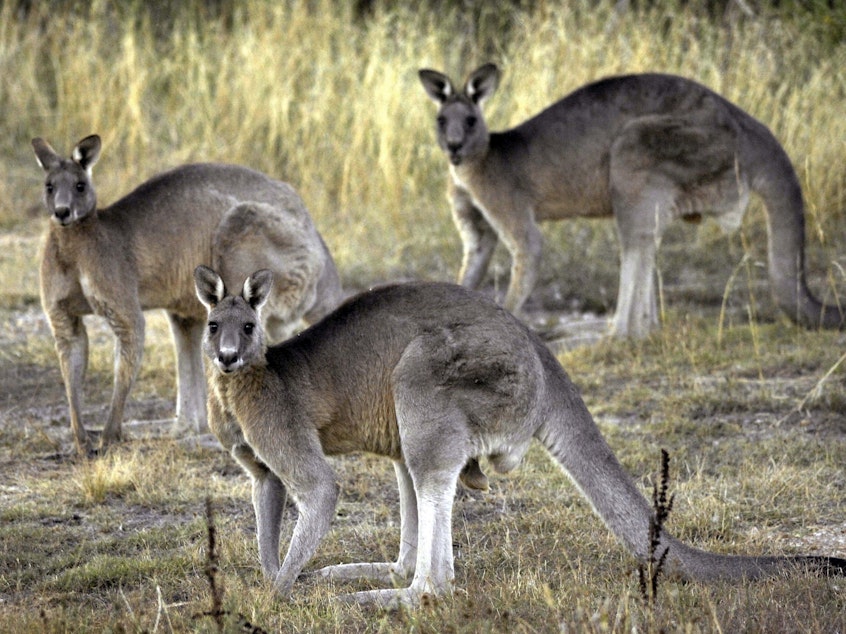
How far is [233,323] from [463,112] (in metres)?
4.02

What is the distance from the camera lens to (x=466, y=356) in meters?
4.13

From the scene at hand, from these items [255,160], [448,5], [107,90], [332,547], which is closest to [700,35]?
[448,5]

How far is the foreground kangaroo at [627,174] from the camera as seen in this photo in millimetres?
7301

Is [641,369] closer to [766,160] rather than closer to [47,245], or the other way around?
[766,160]

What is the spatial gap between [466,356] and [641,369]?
310 cm

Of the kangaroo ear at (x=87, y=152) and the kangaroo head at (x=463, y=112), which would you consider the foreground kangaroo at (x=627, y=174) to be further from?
the kangaroo ear at (x=87, y=152)

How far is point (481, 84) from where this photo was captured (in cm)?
809

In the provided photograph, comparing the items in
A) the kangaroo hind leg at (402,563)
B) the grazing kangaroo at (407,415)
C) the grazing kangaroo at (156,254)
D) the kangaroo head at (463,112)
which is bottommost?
the kangaroo hind leg at (402,563)

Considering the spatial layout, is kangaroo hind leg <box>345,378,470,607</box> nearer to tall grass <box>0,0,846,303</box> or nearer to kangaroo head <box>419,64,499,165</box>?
kangaroo head <box>419,64,499,165</box>

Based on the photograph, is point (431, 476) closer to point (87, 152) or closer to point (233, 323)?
point (233, 323)

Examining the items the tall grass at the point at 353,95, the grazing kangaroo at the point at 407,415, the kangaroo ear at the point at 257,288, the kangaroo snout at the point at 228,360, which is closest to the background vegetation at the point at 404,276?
the tall grass at the point at 353,95

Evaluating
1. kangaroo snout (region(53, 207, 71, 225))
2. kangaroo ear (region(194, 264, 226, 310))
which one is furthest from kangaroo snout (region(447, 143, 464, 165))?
kangaroo ear (region(194, 264, 226, 310))

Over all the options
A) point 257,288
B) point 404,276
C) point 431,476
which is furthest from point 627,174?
point 431,476

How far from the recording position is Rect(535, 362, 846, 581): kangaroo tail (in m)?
3.84
